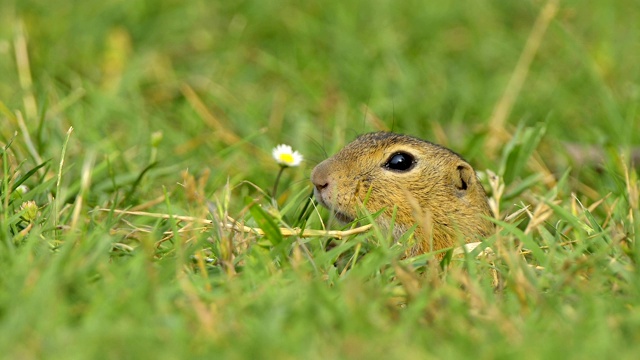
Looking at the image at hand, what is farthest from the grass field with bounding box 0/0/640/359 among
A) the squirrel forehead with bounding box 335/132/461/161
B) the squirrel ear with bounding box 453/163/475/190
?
the squirrel forehead with bounding box 335/132/461/161

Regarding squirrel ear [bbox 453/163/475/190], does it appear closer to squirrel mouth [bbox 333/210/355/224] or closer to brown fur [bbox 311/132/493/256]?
brown fur [bbox 311/132/493/256]

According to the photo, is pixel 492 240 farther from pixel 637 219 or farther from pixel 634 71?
pixel 634 71

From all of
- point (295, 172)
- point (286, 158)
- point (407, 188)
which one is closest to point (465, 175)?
point (407, 188)

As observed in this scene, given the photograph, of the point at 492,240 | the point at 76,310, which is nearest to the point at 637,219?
the point at 492,240

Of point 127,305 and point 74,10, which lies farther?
point 74,10

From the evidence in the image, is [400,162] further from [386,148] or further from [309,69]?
[309,69]

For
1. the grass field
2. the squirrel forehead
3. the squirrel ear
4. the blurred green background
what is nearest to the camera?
the grass field
